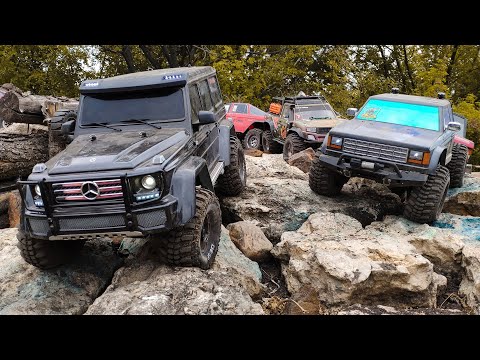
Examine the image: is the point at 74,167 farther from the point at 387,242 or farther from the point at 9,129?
the point at 9,129

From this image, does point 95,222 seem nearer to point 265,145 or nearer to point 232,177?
point 232,177

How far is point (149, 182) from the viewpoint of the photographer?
170 inches

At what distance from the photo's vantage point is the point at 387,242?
5543 millimetres

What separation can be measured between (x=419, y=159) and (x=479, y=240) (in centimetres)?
132

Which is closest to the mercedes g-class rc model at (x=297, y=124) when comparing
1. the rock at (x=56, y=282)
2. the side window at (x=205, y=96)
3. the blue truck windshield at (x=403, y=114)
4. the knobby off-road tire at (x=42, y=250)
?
the blue truck windshield at (x=403, y=114)

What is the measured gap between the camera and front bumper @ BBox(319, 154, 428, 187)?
661cm

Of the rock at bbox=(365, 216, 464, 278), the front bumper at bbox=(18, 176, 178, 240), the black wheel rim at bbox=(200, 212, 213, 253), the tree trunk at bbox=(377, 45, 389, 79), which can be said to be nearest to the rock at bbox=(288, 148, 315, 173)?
the rock at bbox=(365, 216, 464, 278)

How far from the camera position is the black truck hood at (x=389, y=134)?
22.0 feet

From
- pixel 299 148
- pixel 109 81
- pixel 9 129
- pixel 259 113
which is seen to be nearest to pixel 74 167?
pixel 109 81

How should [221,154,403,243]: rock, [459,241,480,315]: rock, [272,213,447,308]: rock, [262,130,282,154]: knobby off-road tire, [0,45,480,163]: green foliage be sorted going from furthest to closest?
[0,45,480,163]: green foliage, [262,130,282,154]: knobby off-road tire, [221,154,403,243]: rock, [459,241,480,315]: rock, [272,213,447,308]: rock

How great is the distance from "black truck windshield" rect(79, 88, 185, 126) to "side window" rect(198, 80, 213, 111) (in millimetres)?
909

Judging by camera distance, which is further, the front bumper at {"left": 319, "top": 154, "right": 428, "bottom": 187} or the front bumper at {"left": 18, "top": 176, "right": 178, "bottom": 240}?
the front bumper at {"left": 319, "top": 154, "right": 428, "bottom": 187}

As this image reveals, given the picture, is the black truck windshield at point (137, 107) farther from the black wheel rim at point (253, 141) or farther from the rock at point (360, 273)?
the black wheel rim at point (253, 141)

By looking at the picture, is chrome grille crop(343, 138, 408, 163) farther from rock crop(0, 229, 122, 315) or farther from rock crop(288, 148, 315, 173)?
rock crop(0, 229, 122, 315)
